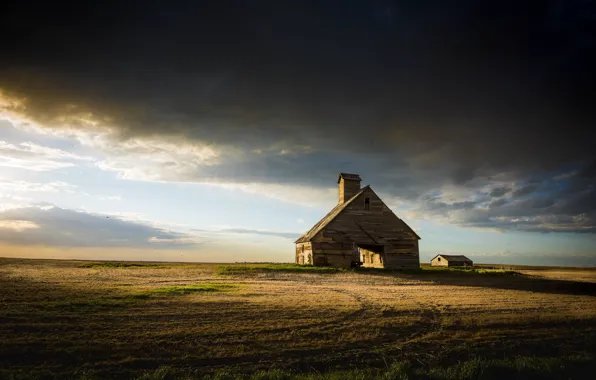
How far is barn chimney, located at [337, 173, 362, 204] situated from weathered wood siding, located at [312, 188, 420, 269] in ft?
23.1

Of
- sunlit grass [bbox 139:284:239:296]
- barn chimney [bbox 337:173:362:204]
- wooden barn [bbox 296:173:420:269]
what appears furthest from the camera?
barn chimney [bbox 337:173:362:204]

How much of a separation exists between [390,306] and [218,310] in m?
5.96

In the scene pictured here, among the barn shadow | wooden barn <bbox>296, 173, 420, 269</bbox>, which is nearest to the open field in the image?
the barn shadow

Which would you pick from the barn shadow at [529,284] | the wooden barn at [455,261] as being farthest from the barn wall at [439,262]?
the barn shadow at [529,284]

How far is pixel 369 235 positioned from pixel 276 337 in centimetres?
2926

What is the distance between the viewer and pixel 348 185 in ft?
154

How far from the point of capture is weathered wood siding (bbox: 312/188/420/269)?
121 feet

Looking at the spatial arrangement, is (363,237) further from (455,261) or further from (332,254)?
(455,261)

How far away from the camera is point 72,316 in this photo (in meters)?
10.5

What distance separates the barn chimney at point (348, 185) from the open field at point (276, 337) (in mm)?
31617

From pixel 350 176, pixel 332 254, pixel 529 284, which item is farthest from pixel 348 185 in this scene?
pixel 529 284

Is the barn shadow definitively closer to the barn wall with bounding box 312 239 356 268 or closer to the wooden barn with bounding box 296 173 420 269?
the barn wall with bounding box 312 239 356 268

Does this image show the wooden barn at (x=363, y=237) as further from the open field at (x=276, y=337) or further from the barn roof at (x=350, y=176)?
the open field at (x=276, y=337)

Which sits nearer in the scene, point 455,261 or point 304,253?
point 304,253
